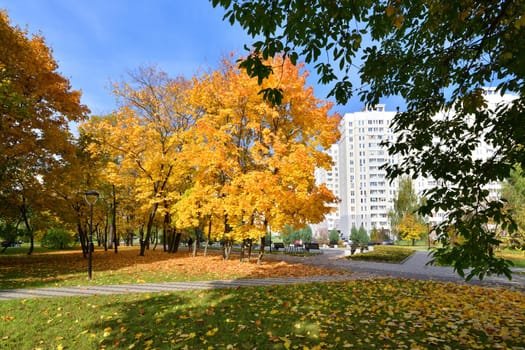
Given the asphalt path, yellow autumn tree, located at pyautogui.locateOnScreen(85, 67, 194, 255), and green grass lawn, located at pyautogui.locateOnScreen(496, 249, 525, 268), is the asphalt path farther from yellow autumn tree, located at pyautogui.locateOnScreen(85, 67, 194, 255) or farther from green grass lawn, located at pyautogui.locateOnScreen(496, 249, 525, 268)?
yellow autumn tree, located at pyautogui.locateOnScreen(85, 67, 194, 255)

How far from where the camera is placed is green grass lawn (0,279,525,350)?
477 centimetres

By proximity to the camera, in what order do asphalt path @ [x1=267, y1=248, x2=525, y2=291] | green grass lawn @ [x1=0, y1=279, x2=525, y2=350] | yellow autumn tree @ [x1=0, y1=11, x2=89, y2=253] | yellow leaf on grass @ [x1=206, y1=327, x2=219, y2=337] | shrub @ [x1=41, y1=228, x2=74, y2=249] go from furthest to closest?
shrub @ [x1=41, y1=228, x2=74, y2=249], yellow autumn tree @ [x1=0, y1=11, x2=89, y2=253], asphalt path @ [x1=267, y1=248, x2=525, y2=291], yellow leaf on grass @ [x1=206, y1=327, x2=219, y2=337], green grass lawn @ [x1=0, y1=279, x2=525, y2=350]

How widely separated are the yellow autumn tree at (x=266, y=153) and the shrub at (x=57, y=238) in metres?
27.1

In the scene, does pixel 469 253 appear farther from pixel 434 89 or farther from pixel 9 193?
pixel 9 193

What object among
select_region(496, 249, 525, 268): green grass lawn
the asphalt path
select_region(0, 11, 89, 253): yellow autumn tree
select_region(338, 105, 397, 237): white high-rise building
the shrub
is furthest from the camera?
select_region(338, 105, 397, 237): white high-rise building

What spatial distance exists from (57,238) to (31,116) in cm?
2810

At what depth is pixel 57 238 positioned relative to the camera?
1325 inches

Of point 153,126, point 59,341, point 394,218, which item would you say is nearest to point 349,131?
A: point 394,218

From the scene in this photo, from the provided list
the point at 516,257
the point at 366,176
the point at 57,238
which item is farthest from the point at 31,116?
the point at 366,176

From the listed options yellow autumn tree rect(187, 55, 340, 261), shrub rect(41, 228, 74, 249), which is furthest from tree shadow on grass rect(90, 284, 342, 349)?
shrub rect(41, 228, 74, 249)

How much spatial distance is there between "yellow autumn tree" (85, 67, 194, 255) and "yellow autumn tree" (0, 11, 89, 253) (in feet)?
10.3

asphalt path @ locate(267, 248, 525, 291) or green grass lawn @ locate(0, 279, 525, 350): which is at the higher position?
green grass lawn @ locate(0, 279, 525, 350)

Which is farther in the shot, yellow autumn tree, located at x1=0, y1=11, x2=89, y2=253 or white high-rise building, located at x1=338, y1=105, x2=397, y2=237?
white high-rise building, located at x1=338, y1=105, x2=397, y2=237

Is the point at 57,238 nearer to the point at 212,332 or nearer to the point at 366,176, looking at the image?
the point at 212,332
